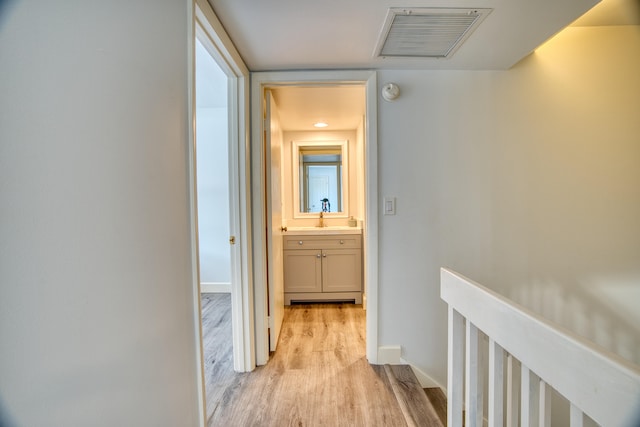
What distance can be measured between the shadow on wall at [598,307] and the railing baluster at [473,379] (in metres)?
1.34

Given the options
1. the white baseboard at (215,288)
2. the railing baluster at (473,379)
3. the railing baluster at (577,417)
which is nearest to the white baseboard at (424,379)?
the railing baluster at (473,379)

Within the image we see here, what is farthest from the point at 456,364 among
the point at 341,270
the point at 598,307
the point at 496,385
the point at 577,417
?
the point at 341,270

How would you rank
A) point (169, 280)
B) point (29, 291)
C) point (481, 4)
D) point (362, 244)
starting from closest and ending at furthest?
point (29, 291)
point (169, 280)
point (481, 4)
point (362, 244)

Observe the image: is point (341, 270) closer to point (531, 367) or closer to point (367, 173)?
point (367, 173)

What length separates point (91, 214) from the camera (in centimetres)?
58

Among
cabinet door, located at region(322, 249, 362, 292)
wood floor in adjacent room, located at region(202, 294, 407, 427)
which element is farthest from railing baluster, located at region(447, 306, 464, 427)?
cabinet door, located at region(322, 249, 362, 292)

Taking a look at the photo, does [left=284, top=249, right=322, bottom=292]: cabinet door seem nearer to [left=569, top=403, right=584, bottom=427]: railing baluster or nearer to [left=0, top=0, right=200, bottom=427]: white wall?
[left=0, top=0, right=200, bottom=427]: white wall

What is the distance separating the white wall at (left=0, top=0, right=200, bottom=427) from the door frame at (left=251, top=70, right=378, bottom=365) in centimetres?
89

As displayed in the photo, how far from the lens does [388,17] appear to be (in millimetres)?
1271

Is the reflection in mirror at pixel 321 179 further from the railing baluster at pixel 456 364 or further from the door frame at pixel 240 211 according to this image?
the railing baluster at pixel 456 364

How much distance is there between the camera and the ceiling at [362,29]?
3.95 feet

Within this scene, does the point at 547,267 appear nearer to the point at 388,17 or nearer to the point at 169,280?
the point at 388,17

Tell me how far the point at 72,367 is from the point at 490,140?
7.49 ft

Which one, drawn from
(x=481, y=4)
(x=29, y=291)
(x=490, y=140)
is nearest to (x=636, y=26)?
(x=490, y=140)
